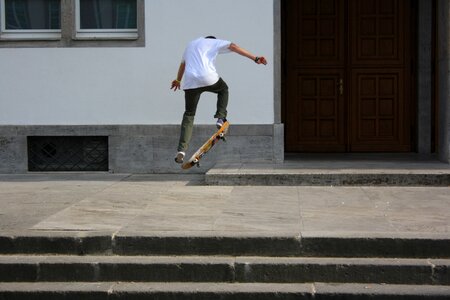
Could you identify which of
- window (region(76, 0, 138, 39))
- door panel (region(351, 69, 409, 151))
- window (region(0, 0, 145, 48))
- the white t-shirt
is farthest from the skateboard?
door panel (region(351, 69, 409, 151))

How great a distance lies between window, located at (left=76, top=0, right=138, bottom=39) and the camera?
35.3 ft

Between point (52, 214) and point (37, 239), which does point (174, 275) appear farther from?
point (52, 214)

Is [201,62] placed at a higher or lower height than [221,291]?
higher

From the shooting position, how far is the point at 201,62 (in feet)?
30.5

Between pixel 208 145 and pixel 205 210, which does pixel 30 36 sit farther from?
pixel 205 210

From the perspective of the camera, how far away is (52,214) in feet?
24.1

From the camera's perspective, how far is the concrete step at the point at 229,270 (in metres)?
5.76

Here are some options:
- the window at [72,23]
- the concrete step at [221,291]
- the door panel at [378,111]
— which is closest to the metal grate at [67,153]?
the window at [72,23]

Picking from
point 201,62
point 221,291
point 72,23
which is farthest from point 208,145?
point 221,291

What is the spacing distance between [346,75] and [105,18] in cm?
426

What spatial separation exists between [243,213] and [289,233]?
3.78ft

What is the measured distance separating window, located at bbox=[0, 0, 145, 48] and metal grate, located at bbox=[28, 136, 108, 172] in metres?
1.48

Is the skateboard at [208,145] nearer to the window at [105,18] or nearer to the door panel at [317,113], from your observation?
the window at [105,18]

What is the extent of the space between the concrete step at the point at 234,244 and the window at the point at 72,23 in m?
4.93
